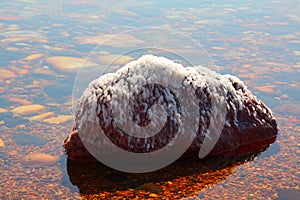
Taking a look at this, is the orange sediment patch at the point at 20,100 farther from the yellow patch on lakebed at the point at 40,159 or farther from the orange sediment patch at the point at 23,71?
the yellow patch on lakebed at the point at 40,159

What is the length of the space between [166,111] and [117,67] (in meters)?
2.44

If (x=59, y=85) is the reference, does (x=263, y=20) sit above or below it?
above

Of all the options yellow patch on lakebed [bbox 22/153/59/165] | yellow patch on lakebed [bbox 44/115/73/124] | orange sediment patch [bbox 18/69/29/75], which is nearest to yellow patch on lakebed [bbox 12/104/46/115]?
yellow patch on lakebed [bbox 44/115/73/124]

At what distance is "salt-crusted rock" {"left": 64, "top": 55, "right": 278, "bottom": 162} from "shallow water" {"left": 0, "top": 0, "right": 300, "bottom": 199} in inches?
6.9

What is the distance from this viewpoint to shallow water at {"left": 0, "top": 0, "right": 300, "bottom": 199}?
3.07 meters

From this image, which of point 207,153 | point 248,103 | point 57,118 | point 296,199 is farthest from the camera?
point 57,118

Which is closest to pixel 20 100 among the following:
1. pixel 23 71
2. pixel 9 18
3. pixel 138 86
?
pixel 23 71

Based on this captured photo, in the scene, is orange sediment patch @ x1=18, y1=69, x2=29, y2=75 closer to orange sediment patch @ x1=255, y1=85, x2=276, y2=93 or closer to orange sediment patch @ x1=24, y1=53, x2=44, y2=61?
orange sediment patch @ x1=24, y1=53, x2=44, y2=61

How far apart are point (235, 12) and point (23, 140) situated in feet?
20.8

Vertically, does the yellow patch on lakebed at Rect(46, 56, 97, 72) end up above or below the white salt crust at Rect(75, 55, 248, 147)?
below

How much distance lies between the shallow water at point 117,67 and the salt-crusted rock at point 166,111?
18 cm

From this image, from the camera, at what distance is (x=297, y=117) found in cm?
437

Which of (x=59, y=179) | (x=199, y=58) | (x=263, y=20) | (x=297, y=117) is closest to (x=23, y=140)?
(x=59, y=179)

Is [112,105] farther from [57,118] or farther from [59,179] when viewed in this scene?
[57,118]
